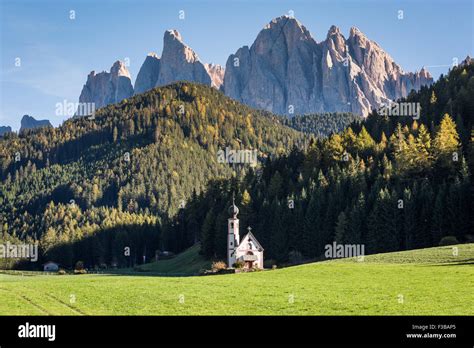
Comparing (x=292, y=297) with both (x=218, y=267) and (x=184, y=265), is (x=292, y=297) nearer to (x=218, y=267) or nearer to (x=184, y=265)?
(x=218, y=267)

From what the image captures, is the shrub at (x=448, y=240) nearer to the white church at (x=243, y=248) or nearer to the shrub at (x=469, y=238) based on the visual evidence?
the shrub at (x=469, y=238)

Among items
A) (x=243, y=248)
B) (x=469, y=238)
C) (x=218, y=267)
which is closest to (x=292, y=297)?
(x=469, y=238)

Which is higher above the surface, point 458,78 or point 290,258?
point 458,78

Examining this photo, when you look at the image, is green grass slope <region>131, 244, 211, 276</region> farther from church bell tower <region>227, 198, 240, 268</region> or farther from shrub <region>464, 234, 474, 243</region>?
shrub <region>464, 234, 474, 243</region>

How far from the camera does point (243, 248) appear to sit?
93.1 meters

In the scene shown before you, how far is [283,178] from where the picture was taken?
119 metres

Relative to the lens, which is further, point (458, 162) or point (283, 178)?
point (283, 178)

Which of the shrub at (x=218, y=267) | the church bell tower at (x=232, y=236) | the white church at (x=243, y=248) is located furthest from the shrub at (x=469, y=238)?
the church bell tower at (x=232, y=236)

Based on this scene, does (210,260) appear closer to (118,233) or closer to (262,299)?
(118,233)

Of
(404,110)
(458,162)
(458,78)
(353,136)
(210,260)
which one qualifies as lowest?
(210,260)

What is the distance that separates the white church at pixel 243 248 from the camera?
301 feet
